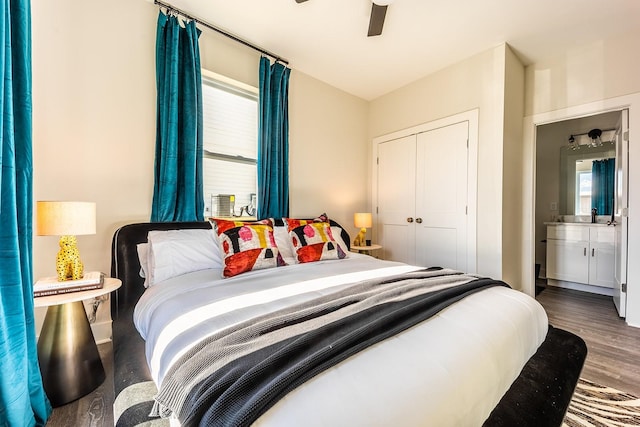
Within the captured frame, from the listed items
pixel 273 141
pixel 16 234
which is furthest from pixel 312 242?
pixel 16 234

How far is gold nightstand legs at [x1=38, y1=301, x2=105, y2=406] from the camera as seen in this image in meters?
1.52

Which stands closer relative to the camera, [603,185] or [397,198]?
[397,198]

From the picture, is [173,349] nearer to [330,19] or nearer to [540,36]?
[330,19]

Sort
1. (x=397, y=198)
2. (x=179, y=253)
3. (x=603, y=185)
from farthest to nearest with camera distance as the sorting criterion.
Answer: (x=603, y=185), (x=397, y=198), (x=179, y=253)

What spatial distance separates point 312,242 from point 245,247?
0.64 m

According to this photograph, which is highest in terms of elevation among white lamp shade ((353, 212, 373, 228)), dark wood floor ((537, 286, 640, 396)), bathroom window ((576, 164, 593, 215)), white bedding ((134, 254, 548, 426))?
bathroom window ((576, 164, 593, 215))

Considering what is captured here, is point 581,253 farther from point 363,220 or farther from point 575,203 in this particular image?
point 363,220

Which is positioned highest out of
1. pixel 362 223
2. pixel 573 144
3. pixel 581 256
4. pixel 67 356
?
pixel 573 144

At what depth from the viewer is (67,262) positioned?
5.53 ft

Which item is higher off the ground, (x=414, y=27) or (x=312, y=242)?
(x=414, y=27)

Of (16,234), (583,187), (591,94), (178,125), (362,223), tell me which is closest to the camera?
(16,234)

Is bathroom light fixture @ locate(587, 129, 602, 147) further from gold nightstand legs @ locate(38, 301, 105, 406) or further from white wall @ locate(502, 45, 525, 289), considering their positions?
gold nightstand legs @ locate(38, 301, 105, 406)

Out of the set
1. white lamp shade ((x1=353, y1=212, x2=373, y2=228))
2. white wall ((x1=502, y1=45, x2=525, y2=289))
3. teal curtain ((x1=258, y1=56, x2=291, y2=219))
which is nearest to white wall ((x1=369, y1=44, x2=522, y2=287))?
white wall ((x1=502, y1=45, x2=525, y2=289))

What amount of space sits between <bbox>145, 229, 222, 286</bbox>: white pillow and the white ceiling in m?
1.98
